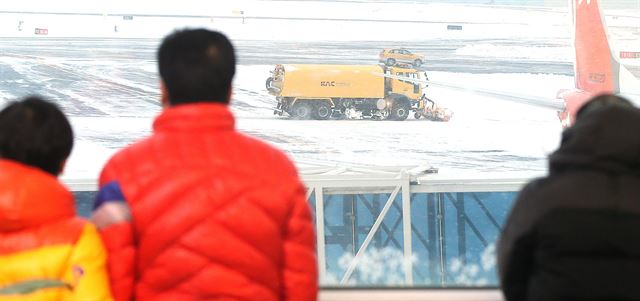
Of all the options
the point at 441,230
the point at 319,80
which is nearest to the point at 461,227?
the point at 441,230

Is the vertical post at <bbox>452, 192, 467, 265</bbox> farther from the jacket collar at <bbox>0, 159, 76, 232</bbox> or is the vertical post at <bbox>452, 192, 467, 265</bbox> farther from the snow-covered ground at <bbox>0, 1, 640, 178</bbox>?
the jacket collar at <bbox>0, 159, 76, 232</bbox>

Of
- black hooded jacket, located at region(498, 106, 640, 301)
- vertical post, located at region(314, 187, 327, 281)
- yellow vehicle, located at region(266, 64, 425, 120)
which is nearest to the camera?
black hooded jacket, located at region(498, 106, 640, 301)

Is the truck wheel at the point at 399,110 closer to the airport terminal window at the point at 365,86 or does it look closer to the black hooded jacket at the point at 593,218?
the airport terminal window at the point at 365,86

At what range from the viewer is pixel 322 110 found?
2.94m

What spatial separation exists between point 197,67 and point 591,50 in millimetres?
1751

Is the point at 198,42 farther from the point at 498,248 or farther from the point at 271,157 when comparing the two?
the point at 498,248

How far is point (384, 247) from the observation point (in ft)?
9.65

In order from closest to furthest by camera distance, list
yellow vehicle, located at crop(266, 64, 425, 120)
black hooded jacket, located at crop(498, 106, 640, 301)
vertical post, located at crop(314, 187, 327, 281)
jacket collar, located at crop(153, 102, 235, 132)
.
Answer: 1. black hooded jacket, located at crop(498, 106, 640, 301)
2. jacket collar, located at crop(153, 102, 235, 132)
3. vertical post, located at crop(314, 187, 327, 281)
4. yellow vehicle, located at crop(266, 64, 425, 120)

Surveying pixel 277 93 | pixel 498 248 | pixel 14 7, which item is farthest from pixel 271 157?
pixel 14 7

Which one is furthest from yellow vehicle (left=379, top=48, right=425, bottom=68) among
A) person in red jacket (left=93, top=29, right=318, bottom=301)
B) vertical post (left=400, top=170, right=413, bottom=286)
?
person in red jacket (left=93, top=29, right=318, bottom=301)

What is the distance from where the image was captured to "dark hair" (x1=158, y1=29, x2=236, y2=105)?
5.13ft

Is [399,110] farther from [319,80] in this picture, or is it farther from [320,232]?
[320,232]

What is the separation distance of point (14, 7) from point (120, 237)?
1.52 meters

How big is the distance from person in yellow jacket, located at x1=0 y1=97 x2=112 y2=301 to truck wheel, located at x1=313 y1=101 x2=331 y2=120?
1446 millimetres
